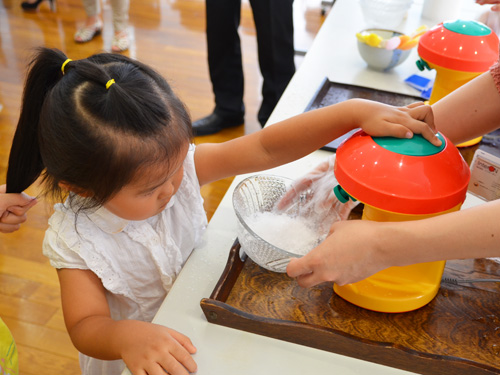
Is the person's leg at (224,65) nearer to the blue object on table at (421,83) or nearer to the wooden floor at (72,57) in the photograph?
the wooden floor at (72,57)

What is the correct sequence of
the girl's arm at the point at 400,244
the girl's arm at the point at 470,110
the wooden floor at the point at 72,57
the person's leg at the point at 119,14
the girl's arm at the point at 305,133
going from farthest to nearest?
the person's leg at the point at 119,14 < the wooden floor at the point at 72,57 < the girl's arm at the point at 470,110 < the girl's arm at the point at 305,133 < the girl's arm at the point at 400,244

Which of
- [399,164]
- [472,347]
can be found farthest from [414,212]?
[472,347]

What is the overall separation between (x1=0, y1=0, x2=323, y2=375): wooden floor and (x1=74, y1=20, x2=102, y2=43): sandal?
4 centimetres

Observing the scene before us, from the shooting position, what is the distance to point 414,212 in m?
0.69

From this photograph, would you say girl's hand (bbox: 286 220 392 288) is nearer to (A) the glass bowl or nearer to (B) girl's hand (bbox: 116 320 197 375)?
(A) the glass bowl

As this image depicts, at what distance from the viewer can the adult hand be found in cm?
94

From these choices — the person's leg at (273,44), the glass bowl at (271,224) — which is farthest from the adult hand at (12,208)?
the person's leg at (273,44)

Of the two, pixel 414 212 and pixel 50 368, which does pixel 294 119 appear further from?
pixel 50 368

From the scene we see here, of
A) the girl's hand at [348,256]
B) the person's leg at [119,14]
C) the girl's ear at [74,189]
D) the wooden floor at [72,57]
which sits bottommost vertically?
the wooden floor at [72,57]

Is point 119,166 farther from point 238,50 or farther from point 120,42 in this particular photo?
point 120,42

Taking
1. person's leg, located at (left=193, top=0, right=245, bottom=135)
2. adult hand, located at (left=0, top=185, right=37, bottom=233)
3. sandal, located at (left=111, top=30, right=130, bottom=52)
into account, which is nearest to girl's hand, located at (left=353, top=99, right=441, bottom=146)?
adult hand, located at (left=0, top=185, right=37, bottom=233)

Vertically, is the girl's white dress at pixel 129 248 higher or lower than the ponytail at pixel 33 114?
lower

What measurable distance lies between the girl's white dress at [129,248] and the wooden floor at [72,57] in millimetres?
274

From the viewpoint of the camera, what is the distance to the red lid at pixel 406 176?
0.68 metres
